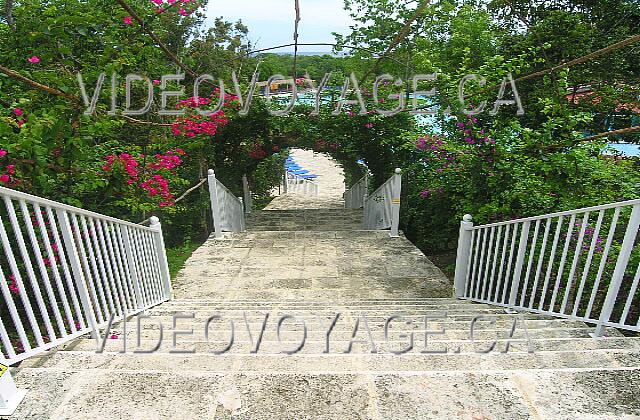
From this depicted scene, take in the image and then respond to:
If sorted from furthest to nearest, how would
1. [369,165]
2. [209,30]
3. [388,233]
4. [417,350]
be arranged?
1. [209,30]
2. [369,165]
3. [388,233]
4. [417,350]

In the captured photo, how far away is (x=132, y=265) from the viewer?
2.57 meters

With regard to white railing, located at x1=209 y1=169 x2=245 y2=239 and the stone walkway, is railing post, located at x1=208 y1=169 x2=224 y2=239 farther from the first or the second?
the stone walkway

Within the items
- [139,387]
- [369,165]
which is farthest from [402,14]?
[139,387]

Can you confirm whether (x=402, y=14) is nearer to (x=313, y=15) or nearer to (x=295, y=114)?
(x=295, y=114)

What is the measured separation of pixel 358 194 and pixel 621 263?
27.6 ft

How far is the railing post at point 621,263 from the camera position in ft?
6.10

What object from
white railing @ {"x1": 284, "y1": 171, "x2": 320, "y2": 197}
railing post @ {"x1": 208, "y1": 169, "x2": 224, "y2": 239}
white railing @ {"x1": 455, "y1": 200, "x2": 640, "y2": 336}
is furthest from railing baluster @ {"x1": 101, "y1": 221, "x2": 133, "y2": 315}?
white railing @ {"x1": 284, "y1": 171, "x2": 320, "y2": 197}

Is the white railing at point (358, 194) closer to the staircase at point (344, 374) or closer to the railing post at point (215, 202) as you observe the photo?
the railing post at point (215, 202)

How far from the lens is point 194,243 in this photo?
23.5 feet

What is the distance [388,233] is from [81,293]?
4.37 meters

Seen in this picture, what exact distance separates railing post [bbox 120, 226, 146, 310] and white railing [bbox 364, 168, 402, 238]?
3.59m

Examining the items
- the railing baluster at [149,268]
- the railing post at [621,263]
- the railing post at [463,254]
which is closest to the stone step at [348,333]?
the railing post at [621,263]

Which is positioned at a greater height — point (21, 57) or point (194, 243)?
point (21, 57)

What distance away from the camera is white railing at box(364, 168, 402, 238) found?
5.56 m
